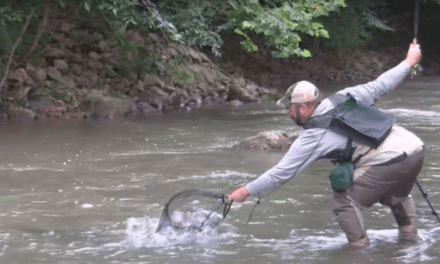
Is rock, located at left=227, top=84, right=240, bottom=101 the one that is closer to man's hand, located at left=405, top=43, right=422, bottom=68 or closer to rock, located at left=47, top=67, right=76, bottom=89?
rock, located at left=47, top=67, right=76, bottom=89

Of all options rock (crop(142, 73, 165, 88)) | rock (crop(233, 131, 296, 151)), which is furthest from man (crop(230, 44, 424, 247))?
rock (crop(142, 73, 165, 88))

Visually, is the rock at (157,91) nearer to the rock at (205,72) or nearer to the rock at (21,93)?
the rock at (205,72)

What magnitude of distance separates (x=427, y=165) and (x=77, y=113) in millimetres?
9259

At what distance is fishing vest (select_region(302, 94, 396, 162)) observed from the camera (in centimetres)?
643

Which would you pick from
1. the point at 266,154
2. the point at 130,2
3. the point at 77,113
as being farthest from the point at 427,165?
the point at 77,113

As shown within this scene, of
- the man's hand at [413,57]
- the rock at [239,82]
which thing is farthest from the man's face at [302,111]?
the rock at [239,82]

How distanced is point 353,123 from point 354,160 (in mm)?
364

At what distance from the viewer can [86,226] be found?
800 centimetres

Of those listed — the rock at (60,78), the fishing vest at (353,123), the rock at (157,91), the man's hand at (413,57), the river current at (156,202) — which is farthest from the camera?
the rock at (157,91)

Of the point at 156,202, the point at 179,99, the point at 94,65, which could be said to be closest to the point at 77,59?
the point at 94,65

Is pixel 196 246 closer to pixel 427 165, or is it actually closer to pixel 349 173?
pixel 349 173

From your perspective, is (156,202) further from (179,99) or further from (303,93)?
(179,99)

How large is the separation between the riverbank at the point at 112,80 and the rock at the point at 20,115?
21 mm

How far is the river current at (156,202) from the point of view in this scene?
6980mm
